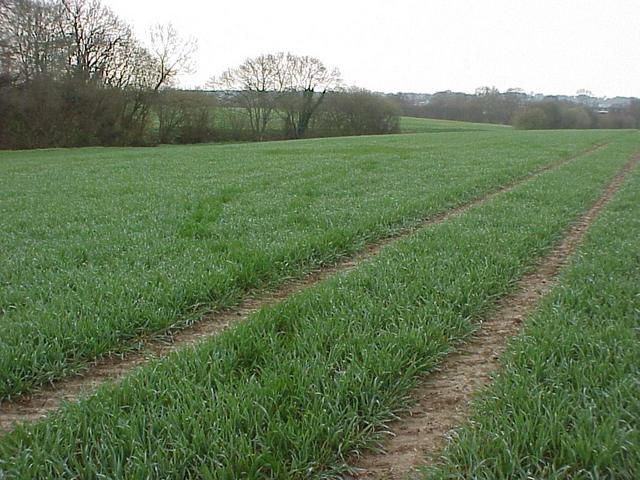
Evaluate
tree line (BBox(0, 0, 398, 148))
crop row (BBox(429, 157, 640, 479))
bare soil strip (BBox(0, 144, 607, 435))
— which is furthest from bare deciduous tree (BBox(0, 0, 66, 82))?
crop row (BBox(429, 157, 640, 479))

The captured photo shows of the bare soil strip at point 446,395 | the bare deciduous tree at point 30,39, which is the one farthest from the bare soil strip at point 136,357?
the bare deciduous tree at point 30,39

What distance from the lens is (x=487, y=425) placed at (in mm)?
2580

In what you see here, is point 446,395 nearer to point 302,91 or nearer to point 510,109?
point 302,91

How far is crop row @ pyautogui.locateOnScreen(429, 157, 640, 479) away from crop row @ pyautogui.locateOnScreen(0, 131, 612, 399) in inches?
108

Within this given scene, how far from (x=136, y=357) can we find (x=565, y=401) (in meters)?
3.04

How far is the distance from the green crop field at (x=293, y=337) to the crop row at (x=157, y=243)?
31 mm

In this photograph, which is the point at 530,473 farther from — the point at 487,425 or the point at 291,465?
the point at 291,465

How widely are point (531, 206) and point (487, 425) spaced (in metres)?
7.70

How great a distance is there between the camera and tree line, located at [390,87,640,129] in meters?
83.5

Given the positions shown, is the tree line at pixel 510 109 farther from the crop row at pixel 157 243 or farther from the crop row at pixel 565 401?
the crop row at pixel 565 401

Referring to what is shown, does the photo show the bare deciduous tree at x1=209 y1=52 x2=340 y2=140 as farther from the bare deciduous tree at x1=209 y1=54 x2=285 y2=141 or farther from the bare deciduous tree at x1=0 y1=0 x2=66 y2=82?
the bare deciduous tree at x1=0 y1=0 x2=66 y2=82

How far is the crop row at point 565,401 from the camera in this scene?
226cm

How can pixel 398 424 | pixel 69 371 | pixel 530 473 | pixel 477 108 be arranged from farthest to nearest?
1. pixel 477 108
2. pixel 69 371
3. pixel 398 424
4. pixel 530 473

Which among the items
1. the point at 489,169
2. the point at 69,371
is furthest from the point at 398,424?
the point at 489,169
